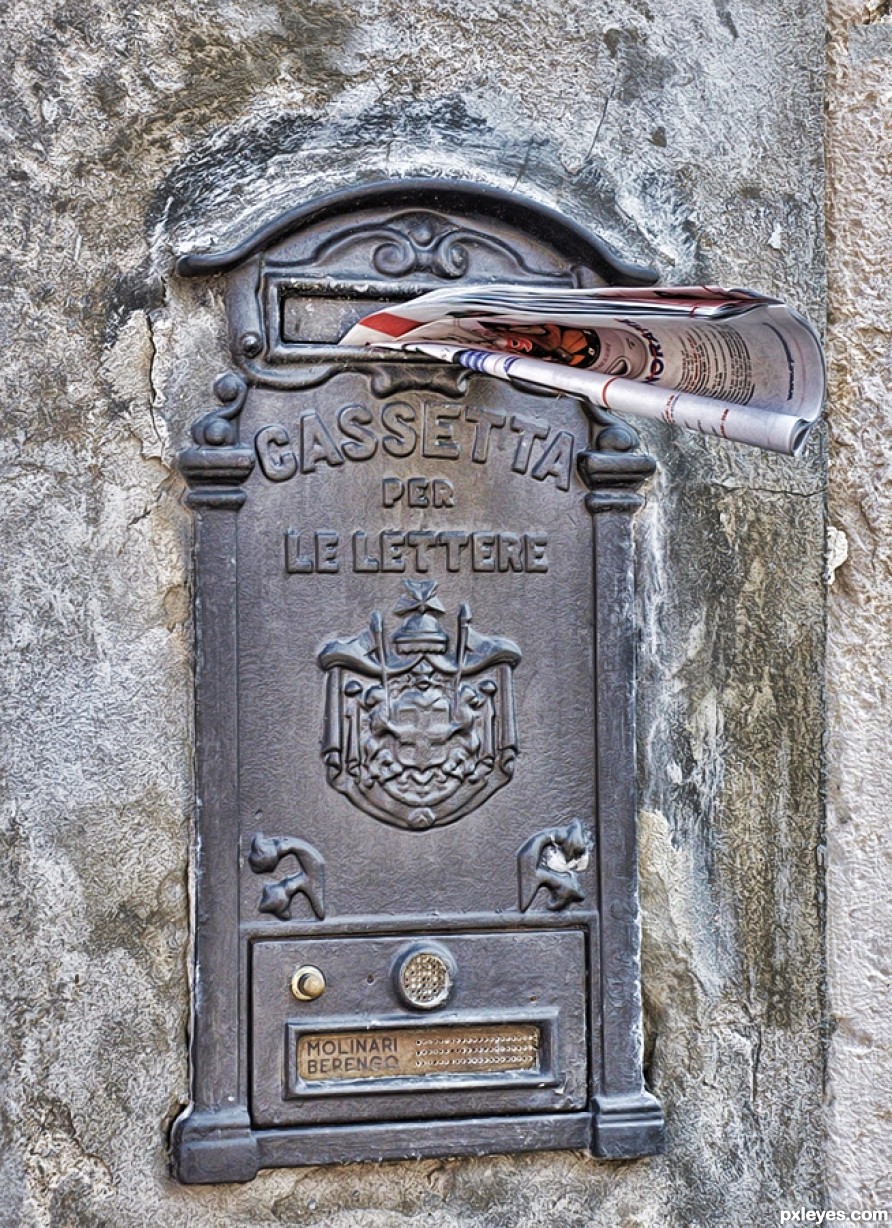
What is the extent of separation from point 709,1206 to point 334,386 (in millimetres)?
1056

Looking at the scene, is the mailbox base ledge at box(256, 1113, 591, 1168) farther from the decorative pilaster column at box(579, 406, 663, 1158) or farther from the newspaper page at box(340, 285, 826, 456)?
the newspaper page at box(340, 285, 826, 456)

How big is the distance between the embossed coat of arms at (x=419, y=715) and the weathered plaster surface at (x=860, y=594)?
1.63 feet

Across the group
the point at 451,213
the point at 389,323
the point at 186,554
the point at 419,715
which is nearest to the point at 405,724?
the point at 419,715

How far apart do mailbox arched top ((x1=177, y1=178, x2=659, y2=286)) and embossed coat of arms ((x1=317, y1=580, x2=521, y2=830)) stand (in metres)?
0.42

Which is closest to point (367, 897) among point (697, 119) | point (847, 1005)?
point (847, 1005)

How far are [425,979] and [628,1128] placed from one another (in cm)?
30

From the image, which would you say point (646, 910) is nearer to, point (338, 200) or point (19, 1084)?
point (19, 1084)

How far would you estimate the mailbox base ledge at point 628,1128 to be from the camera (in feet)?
4.91

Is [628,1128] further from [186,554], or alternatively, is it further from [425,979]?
[186,554]

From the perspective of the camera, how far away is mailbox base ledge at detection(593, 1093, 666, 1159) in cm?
150

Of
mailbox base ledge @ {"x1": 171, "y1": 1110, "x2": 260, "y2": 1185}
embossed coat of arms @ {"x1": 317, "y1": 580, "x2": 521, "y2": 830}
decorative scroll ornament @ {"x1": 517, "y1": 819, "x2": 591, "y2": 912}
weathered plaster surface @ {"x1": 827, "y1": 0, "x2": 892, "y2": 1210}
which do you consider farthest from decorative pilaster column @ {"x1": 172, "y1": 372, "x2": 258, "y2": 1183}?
weathered plaster surface @ {"x1": 827, "y1": 0, "x2": 892, "y2": 1210}

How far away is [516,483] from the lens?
5.02 feet

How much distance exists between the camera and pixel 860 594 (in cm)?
173

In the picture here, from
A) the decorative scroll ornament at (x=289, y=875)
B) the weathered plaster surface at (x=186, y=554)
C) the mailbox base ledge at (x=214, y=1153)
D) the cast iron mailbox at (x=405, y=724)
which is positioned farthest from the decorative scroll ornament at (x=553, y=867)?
the mailbox base ledge at (x=214, y=1153)
